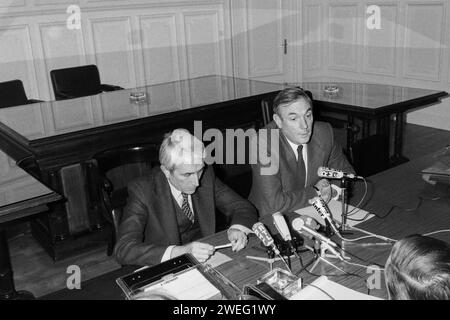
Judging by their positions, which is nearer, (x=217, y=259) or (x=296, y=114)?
(x=217, y=259)

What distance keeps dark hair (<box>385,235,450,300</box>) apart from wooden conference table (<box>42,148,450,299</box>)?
0.41m

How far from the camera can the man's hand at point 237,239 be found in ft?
5.69

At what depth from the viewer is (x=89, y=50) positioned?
557 centimetres

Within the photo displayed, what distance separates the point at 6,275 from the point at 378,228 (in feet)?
6.32

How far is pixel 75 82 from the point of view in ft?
15.4

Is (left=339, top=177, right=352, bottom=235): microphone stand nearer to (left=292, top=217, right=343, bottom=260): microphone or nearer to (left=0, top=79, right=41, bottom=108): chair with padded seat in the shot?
(left=292, top=217, right=343, bottom=260): microphone

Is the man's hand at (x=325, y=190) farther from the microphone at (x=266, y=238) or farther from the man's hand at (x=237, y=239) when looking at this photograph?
the microphone at (x=266, y=238)

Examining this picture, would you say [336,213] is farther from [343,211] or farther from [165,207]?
[165,207]

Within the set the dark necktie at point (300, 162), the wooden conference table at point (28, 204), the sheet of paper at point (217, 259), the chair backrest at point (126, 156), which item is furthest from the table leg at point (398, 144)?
the wooden conference table at point (28, 204)

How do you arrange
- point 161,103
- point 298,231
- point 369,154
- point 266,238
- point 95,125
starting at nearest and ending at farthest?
point 266,238 → point 298,231 → point 369,154 → point 95,125 → point 161,103

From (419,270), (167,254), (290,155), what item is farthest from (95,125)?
(419,270)

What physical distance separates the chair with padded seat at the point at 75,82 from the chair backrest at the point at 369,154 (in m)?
2.90
